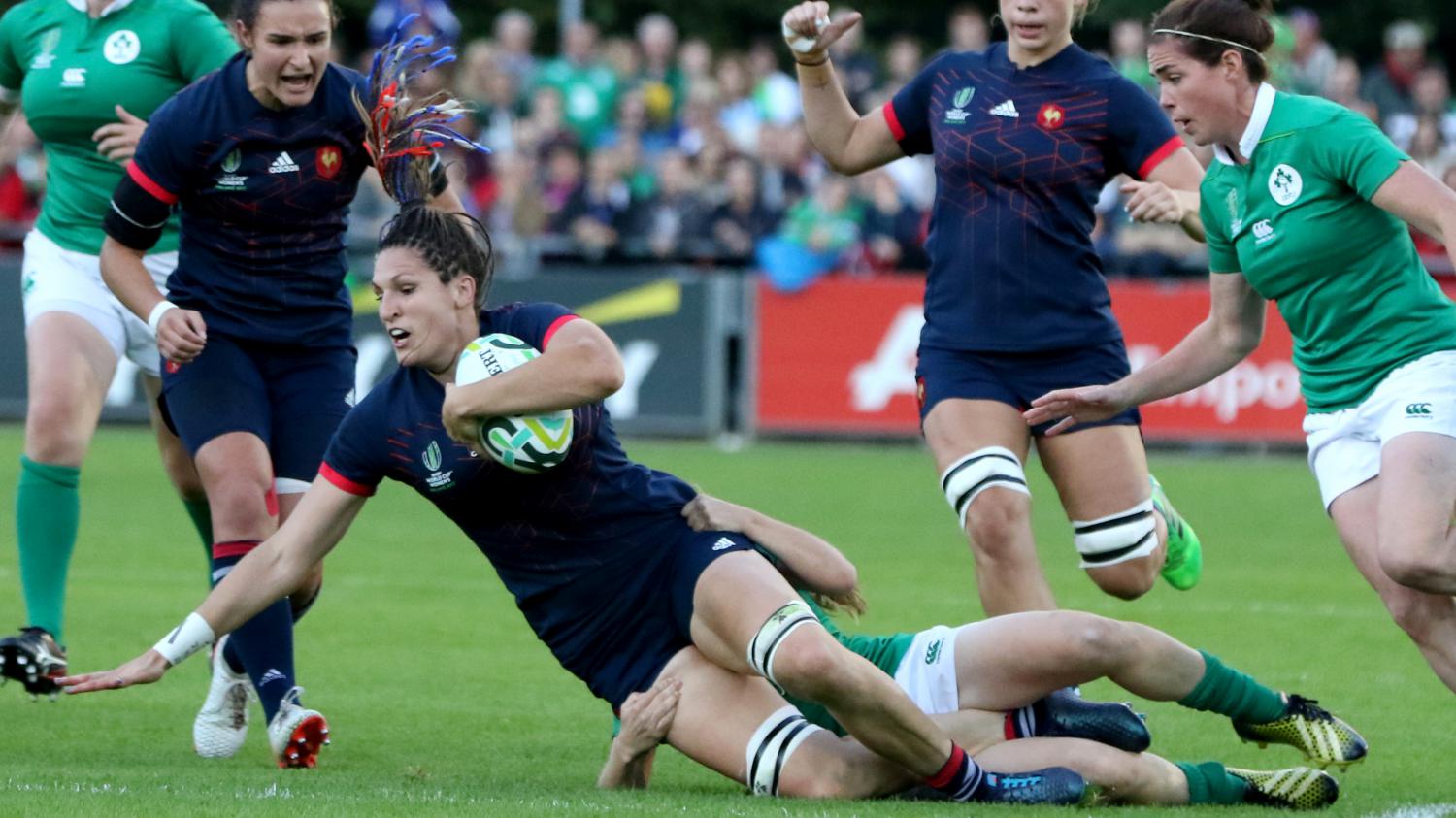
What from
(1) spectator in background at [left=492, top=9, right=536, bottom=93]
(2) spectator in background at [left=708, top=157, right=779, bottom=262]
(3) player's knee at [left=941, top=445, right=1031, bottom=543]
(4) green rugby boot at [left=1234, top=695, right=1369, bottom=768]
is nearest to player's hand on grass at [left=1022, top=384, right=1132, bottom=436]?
(3) player's knee at [left=941, top=445, right=1031, bottom=543]

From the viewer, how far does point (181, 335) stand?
638 centimetres

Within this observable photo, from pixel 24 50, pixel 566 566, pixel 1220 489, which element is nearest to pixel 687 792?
pixel 566 566

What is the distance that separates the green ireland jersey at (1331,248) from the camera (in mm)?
5684

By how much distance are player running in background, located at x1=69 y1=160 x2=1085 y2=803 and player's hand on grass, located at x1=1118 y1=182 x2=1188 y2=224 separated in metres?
1.60

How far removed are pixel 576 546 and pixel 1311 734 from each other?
1981mm

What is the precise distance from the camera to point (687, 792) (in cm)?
574

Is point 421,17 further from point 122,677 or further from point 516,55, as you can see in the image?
point 122,677

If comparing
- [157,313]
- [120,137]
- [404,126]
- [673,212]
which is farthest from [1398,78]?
[157,313]

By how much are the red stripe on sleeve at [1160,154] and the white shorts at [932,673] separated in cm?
179

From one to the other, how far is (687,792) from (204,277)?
234 cm

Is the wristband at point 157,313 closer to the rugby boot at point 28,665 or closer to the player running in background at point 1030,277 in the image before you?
the rugby boot at point 28,665

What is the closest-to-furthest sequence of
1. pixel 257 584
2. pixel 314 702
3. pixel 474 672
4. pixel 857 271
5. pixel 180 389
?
pixel 257 584, pixel 180 389, pixel 314 702, pixel 474 672, pixel 857 271

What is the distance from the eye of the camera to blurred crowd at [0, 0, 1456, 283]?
55.4ft

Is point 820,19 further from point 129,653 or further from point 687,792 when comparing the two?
point 129,653
